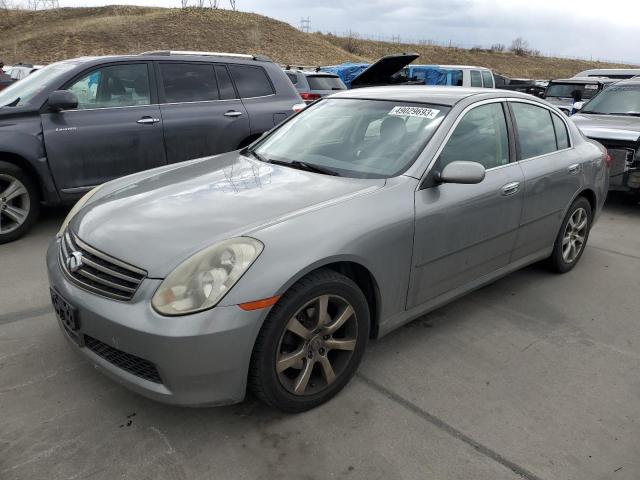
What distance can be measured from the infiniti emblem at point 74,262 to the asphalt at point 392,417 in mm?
669

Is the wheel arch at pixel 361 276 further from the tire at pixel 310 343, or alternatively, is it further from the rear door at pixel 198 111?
the rear door at pixel 198 111

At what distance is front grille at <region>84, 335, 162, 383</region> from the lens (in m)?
2.25

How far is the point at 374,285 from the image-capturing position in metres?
2.76

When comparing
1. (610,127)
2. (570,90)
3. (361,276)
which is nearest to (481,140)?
(361,276)

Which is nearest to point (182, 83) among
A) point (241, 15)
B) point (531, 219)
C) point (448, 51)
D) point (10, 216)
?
point (10, 216)

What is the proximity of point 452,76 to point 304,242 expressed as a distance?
13222 mm

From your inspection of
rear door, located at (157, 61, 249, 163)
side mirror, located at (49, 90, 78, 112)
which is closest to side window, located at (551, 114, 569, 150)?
rear door, located at (157, 61, 249, 163)

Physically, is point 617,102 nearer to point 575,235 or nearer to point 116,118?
point 575,235

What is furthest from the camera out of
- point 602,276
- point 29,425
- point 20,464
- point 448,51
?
point 448,51

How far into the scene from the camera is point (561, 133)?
A: 4309 millimetres

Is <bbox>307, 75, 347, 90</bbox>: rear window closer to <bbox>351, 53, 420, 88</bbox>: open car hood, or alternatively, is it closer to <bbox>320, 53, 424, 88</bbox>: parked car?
<bbox>320, 53, 424, 88</bbox>: parked car

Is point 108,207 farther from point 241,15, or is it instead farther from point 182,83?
point 241,15

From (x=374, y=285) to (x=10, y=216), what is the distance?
387 centimetres

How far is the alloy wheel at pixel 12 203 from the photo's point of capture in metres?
4.81
